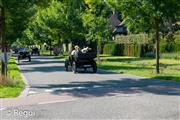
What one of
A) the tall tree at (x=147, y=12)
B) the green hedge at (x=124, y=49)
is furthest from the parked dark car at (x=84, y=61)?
the green hedge at (x=124, y=49)

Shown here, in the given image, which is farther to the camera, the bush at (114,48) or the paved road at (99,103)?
the bush at (114,48)

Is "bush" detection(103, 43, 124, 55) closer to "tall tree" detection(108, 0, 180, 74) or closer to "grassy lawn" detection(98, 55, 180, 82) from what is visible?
"grassy lawn" detection(98, 55, 180, 82)

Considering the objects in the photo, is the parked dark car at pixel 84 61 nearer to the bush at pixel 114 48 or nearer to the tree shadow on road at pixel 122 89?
the tree shadow on road at pixel 122 89

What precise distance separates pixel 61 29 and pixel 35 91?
3974cm

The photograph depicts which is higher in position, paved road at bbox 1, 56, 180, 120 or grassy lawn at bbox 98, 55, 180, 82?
grassy lawn at bbox 98, 55, 180, 82

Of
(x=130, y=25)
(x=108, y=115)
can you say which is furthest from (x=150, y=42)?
(x=108, y=115)

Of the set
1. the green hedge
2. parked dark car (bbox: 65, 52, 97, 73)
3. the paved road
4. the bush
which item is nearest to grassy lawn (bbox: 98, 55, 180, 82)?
parked dark car (bbox: 65, 52, 97, 73)

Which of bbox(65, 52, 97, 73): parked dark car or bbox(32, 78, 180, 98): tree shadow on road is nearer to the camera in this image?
bbox(32, 78, 180, 98): tree shadow on road

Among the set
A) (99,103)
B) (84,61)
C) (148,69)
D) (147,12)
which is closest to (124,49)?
(148,69)

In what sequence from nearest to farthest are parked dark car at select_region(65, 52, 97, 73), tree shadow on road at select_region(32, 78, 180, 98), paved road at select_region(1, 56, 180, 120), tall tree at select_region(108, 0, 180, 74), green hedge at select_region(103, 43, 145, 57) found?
paved road at select_region(1, 56, 180, 120) < tree shadow on road at select_region(32, 78, 180, 98) < tall tree at select_region(108, 0, 180, 74) < parked dark car at select_region(65, 52, 97, 73) < green hedge at select_region(103, 43, 145, 57)

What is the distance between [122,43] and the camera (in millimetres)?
57250

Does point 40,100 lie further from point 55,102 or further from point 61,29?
point 61,29

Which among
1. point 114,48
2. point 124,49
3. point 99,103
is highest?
point 114,48

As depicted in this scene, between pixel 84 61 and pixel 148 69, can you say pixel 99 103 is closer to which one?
pixel 84 61
